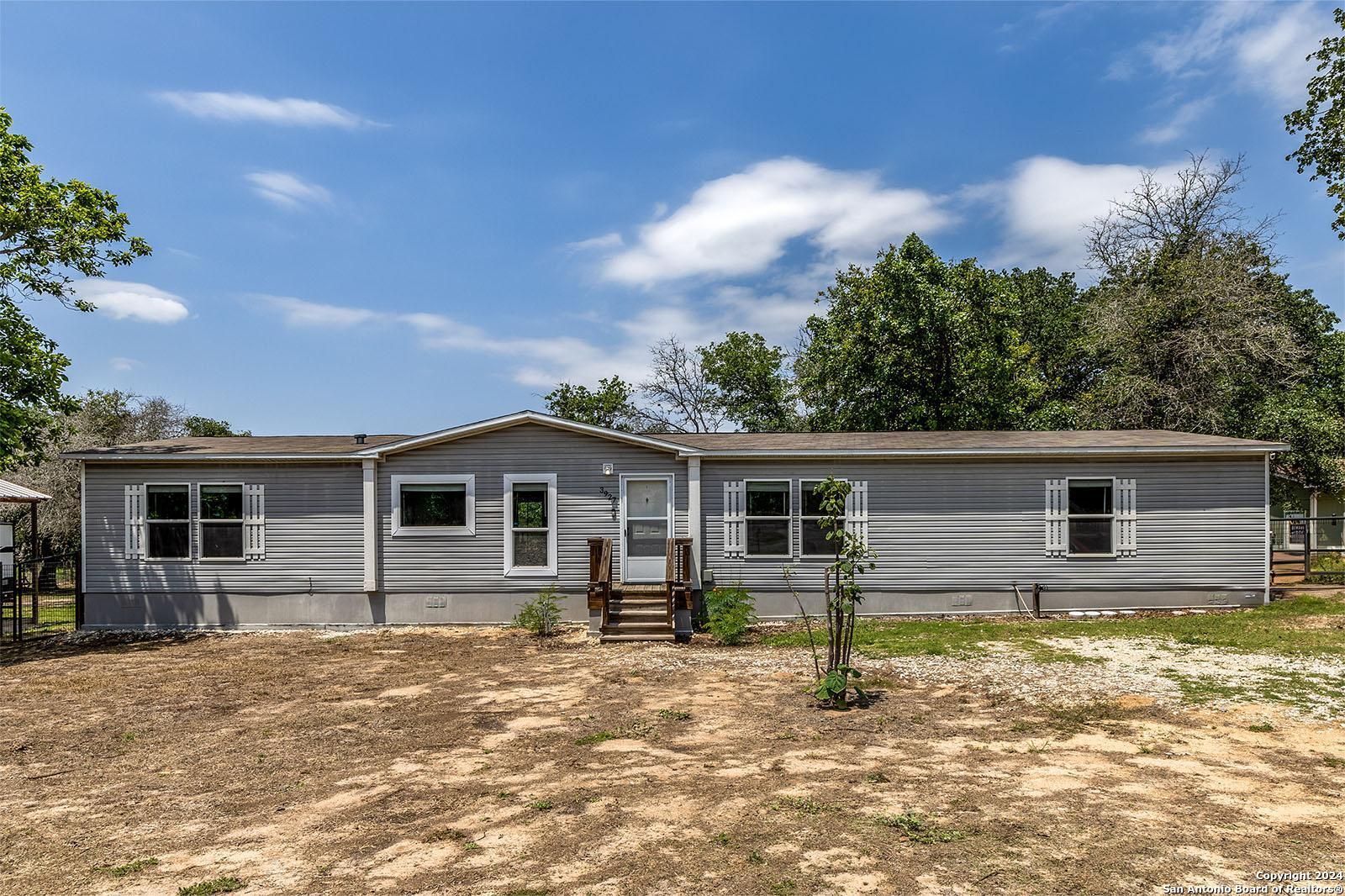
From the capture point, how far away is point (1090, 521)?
43.6 ft

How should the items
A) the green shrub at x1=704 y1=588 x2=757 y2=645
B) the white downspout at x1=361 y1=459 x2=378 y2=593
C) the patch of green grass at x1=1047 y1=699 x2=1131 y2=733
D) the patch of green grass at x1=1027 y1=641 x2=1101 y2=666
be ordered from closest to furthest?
the patch of green grass at x1=1047 y1=699 x2=1131 y2=733 → the patch of green grass at x1=1027 y1=641 x2=1101 y2=666 → the green shrub at x1=704 y1=588 x2=757 y2=645 → the white downspout at x1=361 y1=459 x2=378 y2=593

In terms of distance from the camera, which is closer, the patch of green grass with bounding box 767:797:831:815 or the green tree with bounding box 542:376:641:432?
the patch of green grass with bounding box 767:797:831:815

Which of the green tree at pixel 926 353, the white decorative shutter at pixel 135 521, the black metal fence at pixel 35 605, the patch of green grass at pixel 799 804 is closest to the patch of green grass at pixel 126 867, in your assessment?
the patch of green grass at pixel 799 804

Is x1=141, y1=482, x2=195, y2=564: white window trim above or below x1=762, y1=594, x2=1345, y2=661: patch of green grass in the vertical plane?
above

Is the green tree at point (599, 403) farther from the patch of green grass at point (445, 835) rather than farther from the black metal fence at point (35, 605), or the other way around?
the patch of green grass at point (445, 835)

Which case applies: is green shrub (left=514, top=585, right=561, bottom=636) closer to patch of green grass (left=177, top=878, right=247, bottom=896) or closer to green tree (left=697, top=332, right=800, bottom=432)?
patch of green grass (left=177, top=878, right=247, bottom=896)

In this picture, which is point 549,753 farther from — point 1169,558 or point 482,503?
point 1169,558

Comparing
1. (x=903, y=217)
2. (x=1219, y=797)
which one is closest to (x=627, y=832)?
(x=1219, y=797)

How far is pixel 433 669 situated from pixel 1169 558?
1263 centimetres

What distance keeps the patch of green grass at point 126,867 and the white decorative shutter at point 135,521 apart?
10.8 meters

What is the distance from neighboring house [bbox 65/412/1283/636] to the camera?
13062 mm

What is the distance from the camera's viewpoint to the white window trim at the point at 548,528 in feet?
43.1

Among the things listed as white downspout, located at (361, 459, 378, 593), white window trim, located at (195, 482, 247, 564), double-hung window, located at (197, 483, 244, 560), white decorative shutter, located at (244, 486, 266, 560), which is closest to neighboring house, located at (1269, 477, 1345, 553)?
white downspout, located at (361, 459, 378, 593)

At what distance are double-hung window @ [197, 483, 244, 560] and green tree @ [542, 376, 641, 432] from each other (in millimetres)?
18044
